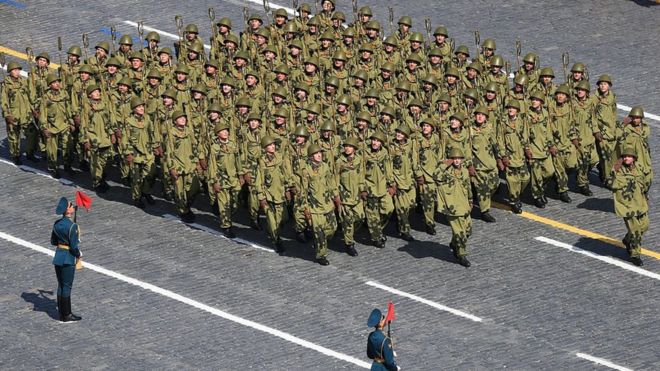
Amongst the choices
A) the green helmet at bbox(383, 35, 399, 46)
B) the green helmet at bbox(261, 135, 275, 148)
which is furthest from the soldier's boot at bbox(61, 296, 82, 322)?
the green helmet at bbox(383, 35, 399, 46)

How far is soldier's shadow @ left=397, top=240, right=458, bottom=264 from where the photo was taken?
144 feet

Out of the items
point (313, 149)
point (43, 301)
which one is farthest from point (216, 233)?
point (43, 301)

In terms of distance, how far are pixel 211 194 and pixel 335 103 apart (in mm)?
3404

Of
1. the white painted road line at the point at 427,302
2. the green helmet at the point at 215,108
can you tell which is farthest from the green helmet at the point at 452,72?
the white painted road line at the point at 427,302

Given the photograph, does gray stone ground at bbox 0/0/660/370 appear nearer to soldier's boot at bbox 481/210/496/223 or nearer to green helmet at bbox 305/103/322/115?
soldier's boot at bbox 481/210/496/223

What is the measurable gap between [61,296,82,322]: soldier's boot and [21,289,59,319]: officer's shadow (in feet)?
1.02

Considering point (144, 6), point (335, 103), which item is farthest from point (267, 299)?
point (144, 6)

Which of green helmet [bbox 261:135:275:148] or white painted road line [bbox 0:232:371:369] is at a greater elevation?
green helmet [bbox 261:135:275:148]

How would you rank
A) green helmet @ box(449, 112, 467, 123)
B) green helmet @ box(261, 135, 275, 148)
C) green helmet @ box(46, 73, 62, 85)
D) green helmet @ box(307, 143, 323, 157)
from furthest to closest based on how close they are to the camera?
green helmet @ box(46, 73, 62, 85) → green helmet @ box(449, 112, 467, 123) → green helmet @ box(261, 135, 275, 148) → green helmet @ box(307, 143, 323, 157)

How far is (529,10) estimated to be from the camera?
5672 centimetres

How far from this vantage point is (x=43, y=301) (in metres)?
41.7

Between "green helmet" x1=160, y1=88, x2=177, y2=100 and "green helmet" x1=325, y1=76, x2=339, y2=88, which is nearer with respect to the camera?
"green helmet" x1=160, y1=88, x2=177, y2=100

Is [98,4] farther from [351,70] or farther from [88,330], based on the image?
[88,330]

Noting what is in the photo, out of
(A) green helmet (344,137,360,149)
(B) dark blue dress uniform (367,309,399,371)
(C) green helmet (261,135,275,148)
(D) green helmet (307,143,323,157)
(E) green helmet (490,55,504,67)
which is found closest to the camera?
(B) dark blue dress uniform (367,309,399,371)
